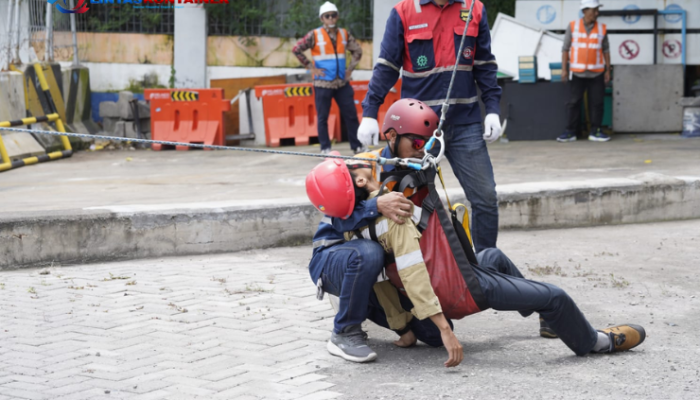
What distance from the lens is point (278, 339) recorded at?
4160 millimetres

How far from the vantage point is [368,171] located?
3.95 m

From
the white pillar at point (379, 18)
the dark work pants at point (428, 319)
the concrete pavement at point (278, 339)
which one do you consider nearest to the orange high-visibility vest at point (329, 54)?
the white pillar at point (379, 18)

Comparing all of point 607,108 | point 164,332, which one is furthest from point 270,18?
point 164,332

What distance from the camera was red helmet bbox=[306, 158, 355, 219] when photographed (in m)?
3.69

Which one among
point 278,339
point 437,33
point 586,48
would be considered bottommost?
point 278,339

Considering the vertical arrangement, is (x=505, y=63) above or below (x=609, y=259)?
above

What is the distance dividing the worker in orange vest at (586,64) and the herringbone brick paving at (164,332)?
674 centimetres

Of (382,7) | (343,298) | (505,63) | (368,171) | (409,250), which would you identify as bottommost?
(343,298)

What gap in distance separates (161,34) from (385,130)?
11800 mm

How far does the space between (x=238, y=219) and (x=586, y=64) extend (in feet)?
22.1

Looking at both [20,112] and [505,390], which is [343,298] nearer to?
[505,390]

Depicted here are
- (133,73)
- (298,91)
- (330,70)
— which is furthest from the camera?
(133,73)

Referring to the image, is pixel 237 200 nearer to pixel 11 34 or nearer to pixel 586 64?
pixel 586 64

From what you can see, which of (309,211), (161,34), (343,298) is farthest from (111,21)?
(343,298)
